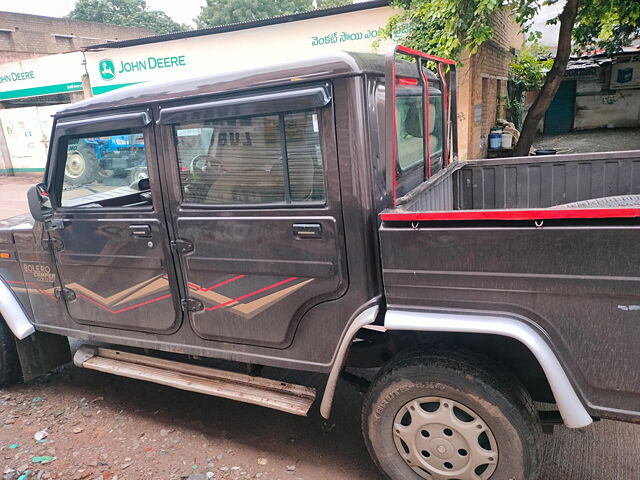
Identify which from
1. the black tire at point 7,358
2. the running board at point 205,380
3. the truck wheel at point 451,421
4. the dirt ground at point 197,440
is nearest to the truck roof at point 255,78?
the truck wheel at point 451,421

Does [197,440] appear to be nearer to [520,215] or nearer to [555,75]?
[520,215]

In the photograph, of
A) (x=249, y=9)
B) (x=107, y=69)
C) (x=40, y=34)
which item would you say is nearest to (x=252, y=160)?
(x=107, y=69)

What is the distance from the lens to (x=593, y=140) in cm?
1636

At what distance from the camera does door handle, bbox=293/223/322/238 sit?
233 centimetres

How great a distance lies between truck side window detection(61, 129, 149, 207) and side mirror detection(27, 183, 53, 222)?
0.09 m

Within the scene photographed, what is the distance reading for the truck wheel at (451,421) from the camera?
2.15 m

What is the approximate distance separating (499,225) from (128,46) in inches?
573

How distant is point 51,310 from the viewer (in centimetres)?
338

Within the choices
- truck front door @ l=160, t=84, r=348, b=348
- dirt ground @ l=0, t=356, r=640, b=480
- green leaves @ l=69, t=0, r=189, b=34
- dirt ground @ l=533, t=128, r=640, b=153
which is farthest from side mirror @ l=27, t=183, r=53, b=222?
green leaves @ l=69, t=0, r=189, b=34

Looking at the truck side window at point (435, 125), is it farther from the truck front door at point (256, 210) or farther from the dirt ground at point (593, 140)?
the dirt ground at point (593, 140)

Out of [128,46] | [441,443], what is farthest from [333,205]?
[128,46]

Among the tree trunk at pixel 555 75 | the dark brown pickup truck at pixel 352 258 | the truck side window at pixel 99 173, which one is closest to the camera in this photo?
the dark brown pickup truck at pixel 352 258

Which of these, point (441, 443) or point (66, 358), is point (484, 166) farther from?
point (66, 358)

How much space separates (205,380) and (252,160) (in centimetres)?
141
